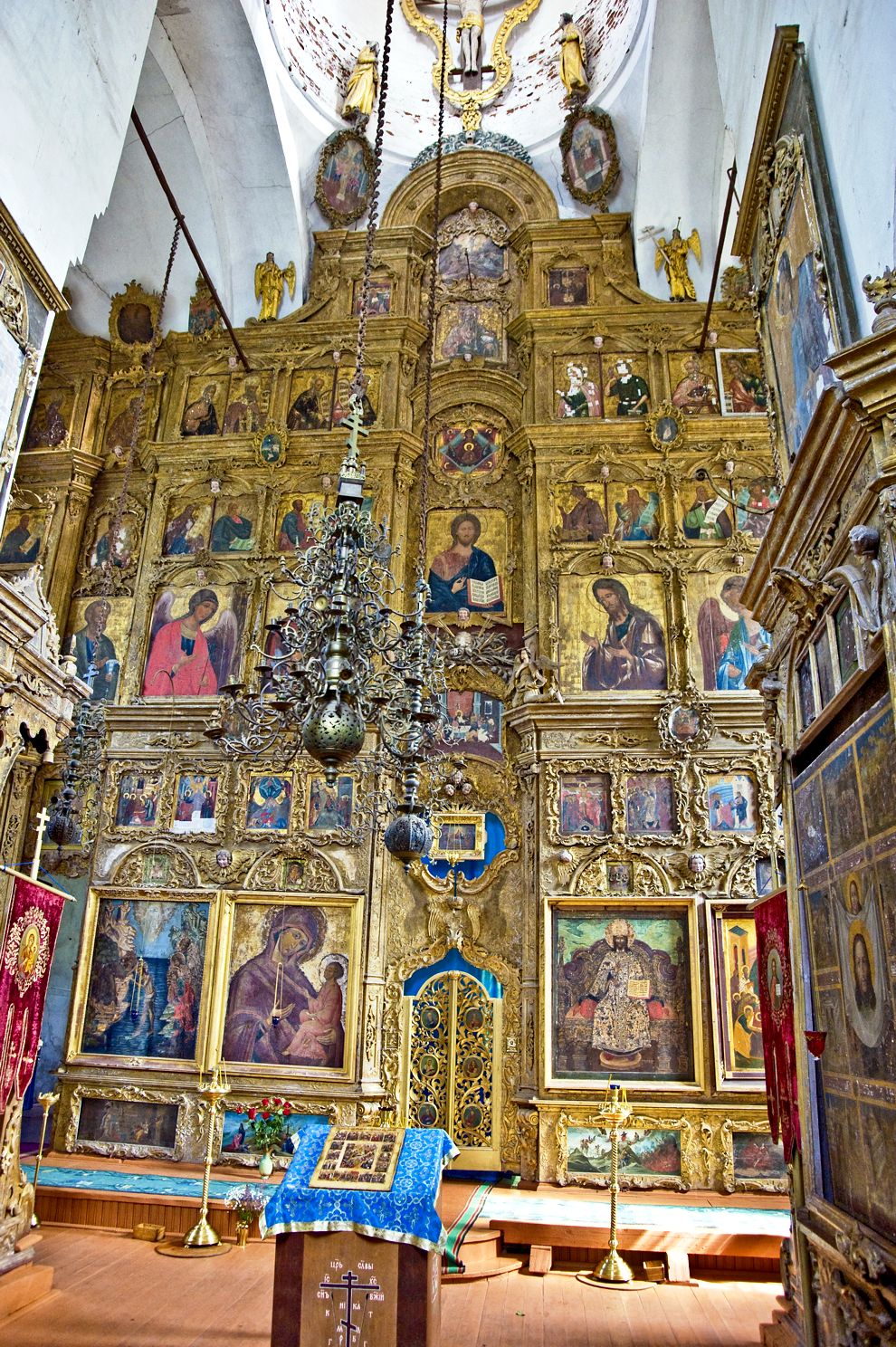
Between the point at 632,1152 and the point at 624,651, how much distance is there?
18.1ft

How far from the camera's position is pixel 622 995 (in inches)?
402

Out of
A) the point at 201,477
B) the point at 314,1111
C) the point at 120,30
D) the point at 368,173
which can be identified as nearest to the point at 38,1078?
the point at 314,1111

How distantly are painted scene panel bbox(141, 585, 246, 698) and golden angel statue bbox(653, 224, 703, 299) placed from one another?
7.35 m

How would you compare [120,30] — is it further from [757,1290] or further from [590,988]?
[757,1290]

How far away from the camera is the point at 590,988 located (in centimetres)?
1027

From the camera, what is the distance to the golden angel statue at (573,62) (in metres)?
13.9

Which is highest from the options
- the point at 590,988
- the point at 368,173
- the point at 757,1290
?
the point at 368,173

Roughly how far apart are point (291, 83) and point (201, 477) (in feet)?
19.5

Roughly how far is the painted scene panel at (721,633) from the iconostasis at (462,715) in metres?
0.04

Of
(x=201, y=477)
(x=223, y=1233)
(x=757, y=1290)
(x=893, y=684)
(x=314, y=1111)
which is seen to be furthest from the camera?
(x=201, y=477)

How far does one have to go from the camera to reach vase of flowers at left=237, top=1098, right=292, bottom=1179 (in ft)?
30.1

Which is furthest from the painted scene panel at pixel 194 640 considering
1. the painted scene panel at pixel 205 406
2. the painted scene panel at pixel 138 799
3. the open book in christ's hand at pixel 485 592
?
the open book in christ's hand at pixel 485 592

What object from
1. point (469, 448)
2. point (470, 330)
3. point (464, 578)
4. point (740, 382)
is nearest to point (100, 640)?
point (464, 578)

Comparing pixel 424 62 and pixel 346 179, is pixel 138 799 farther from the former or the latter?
pixel 424 62
